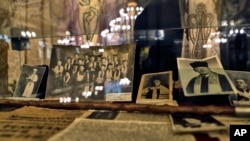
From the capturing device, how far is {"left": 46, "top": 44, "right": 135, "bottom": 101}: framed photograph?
90 cm

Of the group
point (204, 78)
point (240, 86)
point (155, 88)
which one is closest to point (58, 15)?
point (155, 88)

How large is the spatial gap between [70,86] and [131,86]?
0.67 feet

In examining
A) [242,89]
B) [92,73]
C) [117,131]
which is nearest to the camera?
[117,131]

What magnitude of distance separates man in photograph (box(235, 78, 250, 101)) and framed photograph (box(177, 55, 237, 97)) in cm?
2

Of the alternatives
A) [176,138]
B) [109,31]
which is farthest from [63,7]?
[176,138]

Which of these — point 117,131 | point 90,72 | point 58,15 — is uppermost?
point 58,15

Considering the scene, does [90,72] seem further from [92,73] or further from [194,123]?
[194,123]

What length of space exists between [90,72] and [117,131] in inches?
15.1

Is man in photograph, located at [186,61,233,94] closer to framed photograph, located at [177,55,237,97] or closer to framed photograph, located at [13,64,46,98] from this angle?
framed photograph, located at [177,55,237,97]

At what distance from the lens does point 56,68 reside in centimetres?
97

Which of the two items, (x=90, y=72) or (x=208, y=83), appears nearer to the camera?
(x=208, y=83)

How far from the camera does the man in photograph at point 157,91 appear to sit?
86cm

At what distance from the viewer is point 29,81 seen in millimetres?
980

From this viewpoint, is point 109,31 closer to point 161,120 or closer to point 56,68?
point 56,68
